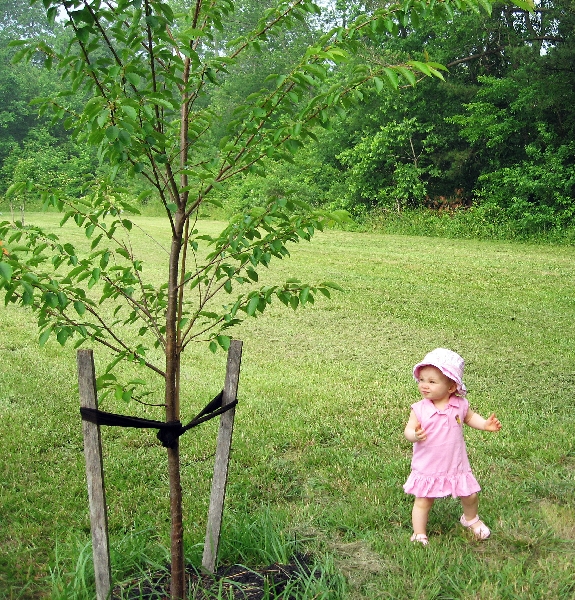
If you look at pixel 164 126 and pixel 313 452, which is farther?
pixel 313 452

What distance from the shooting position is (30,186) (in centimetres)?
249

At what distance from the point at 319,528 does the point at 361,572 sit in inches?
17.2

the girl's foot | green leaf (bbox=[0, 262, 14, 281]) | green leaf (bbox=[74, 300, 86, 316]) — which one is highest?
green leaf (bbox=[0, 262, 14, 281])

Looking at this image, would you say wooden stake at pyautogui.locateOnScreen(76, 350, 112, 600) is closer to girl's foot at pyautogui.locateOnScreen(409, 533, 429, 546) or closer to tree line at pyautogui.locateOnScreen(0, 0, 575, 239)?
girl's foot at pyautogui.locateOnScreen(409, 533, 429, 546)

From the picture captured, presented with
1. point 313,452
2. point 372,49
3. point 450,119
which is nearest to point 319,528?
point 313,452

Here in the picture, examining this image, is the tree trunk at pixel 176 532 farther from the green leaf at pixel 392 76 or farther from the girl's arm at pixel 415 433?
the green leaf at pixel 392 76

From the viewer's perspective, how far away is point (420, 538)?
3.18 m

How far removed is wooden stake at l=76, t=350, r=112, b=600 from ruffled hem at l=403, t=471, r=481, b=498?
139cm

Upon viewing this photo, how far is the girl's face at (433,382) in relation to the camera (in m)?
3.16

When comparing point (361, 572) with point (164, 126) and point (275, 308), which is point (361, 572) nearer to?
point (164, 126)

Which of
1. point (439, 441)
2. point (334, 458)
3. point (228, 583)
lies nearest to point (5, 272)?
point (228, 583)

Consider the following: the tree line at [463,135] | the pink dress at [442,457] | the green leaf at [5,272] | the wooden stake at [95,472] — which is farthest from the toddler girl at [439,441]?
the tree line at [463,135]

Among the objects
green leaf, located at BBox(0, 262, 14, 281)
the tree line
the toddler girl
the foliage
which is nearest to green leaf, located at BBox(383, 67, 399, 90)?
green leaf, located at BBox(0, 262, 14, 281)

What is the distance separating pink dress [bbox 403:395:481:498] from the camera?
317 cm
